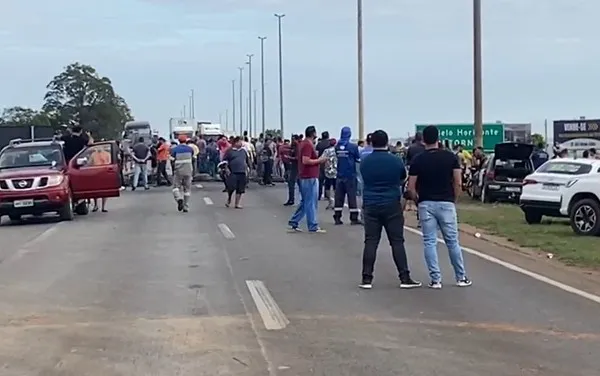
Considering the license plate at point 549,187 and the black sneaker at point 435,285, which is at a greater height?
the license plate at point 549,187

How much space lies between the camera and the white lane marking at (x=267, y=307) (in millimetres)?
10492

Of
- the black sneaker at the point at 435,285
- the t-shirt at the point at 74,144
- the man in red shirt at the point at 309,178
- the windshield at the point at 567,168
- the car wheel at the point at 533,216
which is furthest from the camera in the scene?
the t-shirt at the point at 74,144

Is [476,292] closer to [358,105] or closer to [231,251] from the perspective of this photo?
[231,251]

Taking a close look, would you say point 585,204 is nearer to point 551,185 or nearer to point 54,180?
point 551,185

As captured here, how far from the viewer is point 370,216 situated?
12977 millimetres

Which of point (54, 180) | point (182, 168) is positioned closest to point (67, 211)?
point (54, 180)

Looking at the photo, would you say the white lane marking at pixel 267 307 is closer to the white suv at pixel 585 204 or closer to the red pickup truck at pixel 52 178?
the white suv at pixel 585 204

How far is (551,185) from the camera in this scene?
22.6 m

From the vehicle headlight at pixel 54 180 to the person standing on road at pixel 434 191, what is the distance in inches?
497

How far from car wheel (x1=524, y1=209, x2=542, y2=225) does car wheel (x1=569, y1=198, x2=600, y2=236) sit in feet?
7.00

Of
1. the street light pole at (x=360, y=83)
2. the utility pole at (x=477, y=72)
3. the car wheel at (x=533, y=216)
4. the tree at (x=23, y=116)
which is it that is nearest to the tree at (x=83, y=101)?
the tree at (x=23, y=116)

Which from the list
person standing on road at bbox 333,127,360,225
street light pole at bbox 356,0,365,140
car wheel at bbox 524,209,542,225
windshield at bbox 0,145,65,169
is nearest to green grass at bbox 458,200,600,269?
car wheel at bbox 524,209,542,225

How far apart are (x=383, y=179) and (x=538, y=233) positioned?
29.1 feet

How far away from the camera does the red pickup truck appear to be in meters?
23.5
